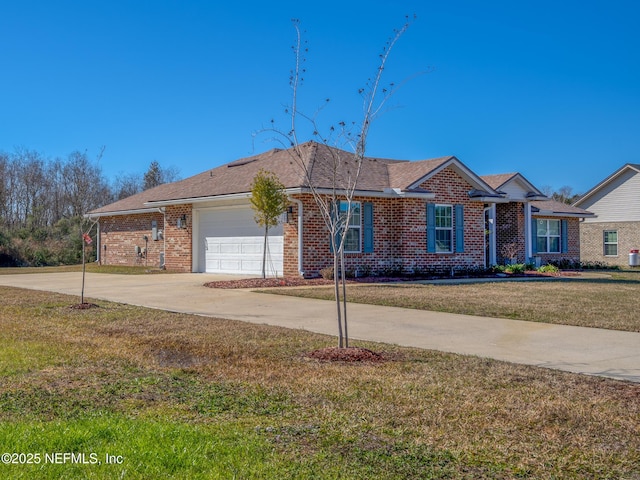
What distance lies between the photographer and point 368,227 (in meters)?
20.9

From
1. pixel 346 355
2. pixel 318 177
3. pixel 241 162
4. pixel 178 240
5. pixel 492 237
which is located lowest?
pixel 346 355

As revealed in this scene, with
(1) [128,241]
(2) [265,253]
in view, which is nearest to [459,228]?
(2) [265,253]

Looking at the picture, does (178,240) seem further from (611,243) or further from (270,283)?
(611,243)

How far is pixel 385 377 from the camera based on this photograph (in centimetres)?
640

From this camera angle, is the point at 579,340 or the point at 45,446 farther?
the point at 579,340

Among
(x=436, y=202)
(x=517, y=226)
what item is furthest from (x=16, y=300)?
(x=517, y=226)

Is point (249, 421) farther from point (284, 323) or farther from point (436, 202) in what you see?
point (436, 202)

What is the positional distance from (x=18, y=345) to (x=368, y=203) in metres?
14.3

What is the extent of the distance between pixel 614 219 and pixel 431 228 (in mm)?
19606

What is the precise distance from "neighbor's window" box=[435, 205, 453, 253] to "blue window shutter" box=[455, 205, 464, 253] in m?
0.24

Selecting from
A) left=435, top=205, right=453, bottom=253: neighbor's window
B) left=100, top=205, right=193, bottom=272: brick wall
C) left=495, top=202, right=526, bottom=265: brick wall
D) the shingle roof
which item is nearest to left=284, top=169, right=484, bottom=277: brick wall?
left=435, top=205, right=453, bottom=253: neighbor's window

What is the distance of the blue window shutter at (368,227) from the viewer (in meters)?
20.8

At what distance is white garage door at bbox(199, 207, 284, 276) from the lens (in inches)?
819

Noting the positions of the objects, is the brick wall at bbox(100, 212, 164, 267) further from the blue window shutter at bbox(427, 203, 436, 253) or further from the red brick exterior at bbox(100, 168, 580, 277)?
the blue window shutter at bbox(427, 203, 436, 253)
